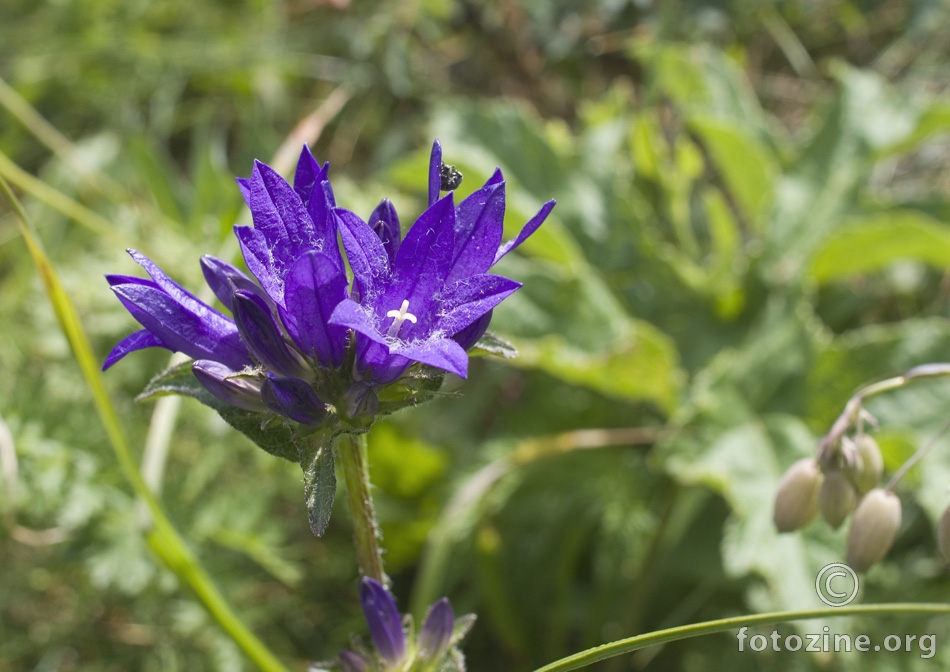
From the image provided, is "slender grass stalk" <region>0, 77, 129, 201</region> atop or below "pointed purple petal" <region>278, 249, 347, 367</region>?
atop

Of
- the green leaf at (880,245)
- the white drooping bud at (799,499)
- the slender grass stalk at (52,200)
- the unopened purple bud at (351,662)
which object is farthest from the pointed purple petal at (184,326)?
the green leaf at (880,245)

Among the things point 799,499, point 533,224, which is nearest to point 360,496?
point 533,224

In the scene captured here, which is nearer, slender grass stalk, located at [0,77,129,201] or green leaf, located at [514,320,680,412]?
green leaf, located at [514,320,680,412]

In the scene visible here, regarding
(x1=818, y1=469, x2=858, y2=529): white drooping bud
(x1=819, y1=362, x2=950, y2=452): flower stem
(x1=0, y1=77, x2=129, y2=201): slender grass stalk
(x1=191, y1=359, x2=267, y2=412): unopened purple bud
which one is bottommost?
(x1=818, y1=469, x2=858, y2=529): white drooping bud

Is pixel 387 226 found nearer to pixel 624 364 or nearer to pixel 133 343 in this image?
pixel 133 343

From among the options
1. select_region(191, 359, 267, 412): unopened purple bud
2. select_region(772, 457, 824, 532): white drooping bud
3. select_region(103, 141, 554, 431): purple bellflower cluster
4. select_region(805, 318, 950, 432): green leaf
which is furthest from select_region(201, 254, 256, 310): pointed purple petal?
select_region(805, 318, 950, 432): green leaf

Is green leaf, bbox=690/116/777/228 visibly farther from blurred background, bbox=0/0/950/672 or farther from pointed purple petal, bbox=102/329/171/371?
pointed purple petal, bbox=102/329/171/371

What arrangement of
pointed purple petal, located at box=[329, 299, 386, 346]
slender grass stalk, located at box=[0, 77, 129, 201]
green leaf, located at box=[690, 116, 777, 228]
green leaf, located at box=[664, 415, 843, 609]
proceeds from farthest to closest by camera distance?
slender grass stalk, located at box=[0, 77, 129, 201] < green leaf, located at box=[690, 116, 777, 228] < green leaf, located at box=[664, 415, 843, 609] < pointed purple petal, located at box=[329, 299, 386, 346]

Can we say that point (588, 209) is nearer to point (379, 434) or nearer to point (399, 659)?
point (379, 434)
